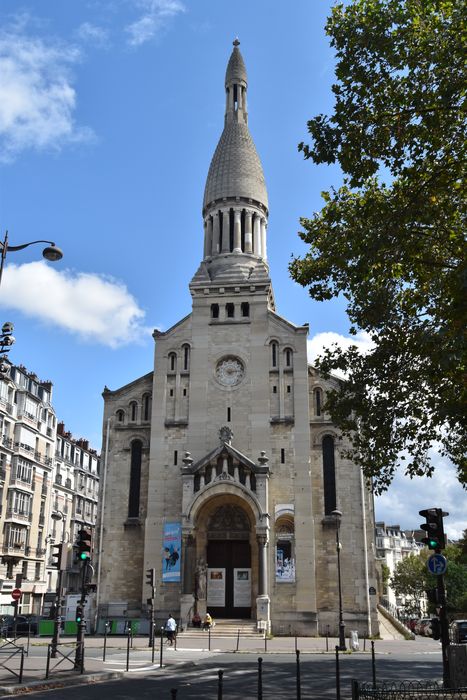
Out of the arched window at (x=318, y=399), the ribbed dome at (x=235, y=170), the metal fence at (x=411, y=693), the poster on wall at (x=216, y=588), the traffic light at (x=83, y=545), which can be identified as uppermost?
the ribbed dome at (x=235, y=170)

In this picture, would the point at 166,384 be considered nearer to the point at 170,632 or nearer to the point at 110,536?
the point at 110,536

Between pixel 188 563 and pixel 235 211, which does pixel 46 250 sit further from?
pixel 235 211

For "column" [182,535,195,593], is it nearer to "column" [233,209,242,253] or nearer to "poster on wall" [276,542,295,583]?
"poster on wall" [276,542,295,583]

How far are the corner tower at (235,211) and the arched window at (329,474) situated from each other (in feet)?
33.6

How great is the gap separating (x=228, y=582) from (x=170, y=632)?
28.4 ft

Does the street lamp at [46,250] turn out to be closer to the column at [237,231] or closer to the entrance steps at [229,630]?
the entrance steps at [229,630]

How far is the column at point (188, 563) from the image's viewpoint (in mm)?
35000

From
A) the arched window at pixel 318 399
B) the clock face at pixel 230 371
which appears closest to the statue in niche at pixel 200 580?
the clock face at pixel 230 371

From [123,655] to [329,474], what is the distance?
17.2 metres

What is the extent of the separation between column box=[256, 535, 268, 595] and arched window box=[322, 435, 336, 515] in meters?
4.38

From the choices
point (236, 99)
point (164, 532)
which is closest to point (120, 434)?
point (164, 532)

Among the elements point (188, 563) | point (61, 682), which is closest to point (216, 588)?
point (188, 563)

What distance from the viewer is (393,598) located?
374ft

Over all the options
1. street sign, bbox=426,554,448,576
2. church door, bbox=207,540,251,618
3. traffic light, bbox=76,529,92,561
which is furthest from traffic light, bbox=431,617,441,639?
church door, bbox=207,540,251,618
